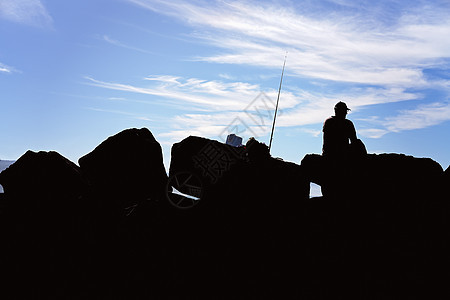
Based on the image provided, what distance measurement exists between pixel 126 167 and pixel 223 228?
3520mm

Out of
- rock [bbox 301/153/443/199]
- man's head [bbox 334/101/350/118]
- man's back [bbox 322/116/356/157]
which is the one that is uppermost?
man's head [bbox 334/101/350/118]

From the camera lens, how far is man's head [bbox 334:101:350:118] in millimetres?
11242

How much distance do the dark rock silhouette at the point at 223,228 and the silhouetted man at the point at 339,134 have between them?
39cm

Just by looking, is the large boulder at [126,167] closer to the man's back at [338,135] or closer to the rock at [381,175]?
the rock at [381,175]

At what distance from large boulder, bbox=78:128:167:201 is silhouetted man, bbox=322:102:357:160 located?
4616 mm

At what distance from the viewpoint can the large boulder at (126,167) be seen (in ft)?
39.0

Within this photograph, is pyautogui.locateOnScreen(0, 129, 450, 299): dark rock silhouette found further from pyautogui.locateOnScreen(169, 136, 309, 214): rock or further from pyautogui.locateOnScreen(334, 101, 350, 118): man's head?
pyautogui.locateOnScreen(334, 101, 350, 118): man's head

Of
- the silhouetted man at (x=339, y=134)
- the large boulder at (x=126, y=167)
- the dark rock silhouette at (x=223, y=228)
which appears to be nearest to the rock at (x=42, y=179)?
the dark rock silhouette at (x=223, y=228)

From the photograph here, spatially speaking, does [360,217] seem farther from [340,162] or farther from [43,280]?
[43,280]

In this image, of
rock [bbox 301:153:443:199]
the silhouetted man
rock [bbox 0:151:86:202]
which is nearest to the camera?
rock [bbox 301:153:443:199]

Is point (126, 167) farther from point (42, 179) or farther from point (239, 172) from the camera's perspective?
point (239, 172)

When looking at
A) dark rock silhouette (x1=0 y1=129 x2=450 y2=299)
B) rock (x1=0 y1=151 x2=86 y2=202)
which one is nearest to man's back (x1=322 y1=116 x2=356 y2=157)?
dark rock silhouette (x1=0 y1=129 x2=450 y2=299)

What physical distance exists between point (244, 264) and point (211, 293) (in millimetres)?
1103

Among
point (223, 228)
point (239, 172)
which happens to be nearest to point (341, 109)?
point (239, 172)
